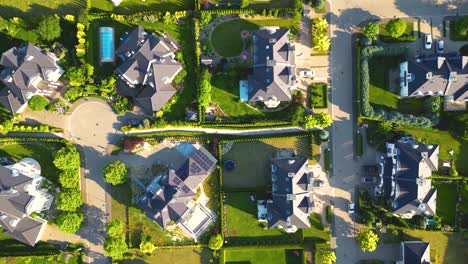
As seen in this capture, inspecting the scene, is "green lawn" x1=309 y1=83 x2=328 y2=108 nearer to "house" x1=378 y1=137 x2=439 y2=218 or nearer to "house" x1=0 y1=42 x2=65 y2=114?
"house" x1=378 y1=137 x2=439 y2=218

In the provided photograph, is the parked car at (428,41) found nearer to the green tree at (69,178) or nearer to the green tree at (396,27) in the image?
the green tree at (396,27)

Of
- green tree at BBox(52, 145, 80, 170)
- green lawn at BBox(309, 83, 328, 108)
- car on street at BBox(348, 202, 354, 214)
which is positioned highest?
green lawn at BBox(309, 83, 328, 108)

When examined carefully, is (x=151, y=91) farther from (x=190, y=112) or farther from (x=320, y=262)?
(x=320, y=262)

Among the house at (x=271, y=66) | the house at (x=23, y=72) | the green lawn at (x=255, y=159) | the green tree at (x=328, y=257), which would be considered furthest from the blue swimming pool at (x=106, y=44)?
the green tree at (x=328, y=257)

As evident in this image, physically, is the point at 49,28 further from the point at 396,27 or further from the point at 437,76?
the point at 437,76

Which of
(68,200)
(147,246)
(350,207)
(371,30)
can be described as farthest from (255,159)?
(68,200)

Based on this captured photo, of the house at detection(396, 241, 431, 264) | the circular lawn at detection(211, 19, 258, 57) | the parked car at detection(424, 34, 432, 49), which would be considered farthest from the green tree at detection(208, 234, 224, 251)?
the parked car at detection(424, 34, 432, 49)
